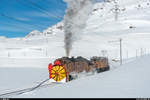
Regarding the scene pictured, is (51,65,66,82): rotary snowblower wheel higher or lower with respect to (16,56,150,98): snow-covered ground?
lower

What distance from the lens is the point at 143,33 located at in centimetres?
7650

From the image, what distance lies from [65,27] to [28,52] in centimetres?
2885

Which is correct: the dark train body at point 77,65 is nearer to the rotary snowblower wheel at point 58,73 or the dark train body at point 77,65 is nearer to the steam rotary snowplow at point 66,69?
the steam rotary snowplow at point 66,69

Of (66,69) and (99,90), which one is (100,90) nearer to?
(99,90)

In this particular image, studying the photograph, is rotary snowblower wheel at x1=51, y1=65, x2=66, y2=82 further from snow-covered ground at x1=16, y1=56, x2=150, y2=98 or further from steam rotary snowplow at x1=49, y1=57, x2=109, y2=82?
snow-covered ground at x1=16, y1=56, x2=150, y2=98

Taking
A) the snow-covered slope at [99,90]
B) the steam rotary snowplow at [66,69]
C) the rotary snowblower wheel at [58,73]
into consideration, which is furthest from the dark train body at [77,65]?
the snow-covered slope at [99,90]

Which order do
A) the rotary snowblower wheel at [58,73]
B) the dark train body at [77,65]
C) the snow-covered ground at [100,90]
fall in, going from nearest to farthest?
the snow-covered ground at [100,90] → the rotary snowblower wheel at [58,73] → the dark train body at [77,65]

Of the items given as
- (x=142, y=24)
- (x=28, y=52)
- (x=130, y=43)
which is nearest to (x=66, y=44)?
(x=28, y=52)

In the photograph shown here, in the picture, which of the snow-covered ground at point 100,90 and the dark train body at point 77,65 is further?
the dark train body at point 77,65

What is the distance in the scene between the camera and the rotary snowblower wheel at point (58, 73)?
17.1 m

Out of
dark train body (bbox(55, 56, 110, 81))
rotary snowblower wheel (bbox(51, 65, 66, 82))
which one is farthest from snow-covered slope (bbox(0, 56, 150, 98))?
dark train body (bbox(55, 56, 110, 81))

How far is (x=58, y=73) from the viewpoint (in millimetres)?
17281

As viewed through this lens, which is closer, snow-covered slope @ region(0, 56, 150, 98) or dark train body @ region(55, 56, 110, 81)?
snow-covered slope @ region(0, 56, 150, 98)

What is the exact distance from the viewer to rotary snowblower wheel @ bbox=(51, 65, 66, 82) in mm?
17141
